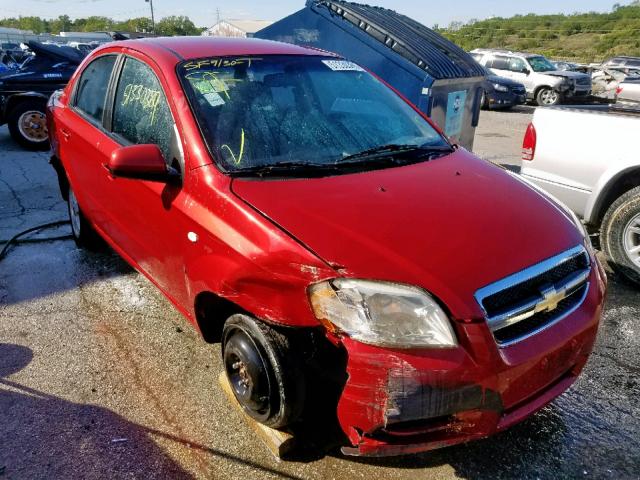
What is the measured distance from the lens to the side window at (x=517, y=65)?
17688mm

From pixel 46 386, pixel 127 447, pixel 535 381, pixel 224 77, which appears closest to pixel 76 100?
pixel 224 77

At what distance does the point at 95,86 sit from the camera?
3.73 meters

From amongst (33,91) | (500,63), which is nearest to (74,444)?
(33,91)

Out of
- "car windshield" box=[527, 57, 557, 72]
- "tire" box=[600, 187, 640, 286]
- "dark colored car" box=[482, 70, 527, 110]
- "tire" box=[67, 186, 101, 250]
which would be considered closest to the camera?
"tire" box=[600, 187, 640, 286]

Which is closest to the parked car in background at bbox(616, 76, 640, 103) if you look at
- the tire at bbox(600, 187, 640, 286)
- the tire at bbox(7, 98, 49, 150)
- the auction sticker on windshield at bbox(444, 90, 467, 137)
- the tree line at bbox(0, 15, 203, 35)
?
the auction sticker on windshield at bbox(444, 90, 467, 137)

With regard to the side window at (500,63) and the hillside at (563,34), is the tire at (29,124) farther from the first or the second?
the hillside at (563,34)

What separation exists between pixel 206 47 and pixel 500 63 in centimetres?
1753

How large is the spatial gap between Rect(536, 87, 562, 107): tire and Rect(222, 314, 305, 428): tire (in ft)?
56.7

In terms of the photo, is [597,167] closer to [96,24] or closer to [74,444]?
[74,444]

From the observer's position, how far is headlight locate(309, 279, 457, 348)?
182cm

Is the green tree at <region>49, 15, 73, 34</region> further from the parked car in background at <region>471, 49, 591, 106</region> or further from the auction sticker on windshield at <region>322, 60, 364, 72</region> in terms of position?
the auction sticker on windshield at <region>322, 60, 364, 72</region>

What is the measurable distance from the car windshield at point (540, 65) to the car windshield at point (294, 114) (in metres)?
16.6

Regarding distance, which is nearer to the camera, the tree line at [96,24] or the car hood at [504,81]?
the car hood at [504,81]

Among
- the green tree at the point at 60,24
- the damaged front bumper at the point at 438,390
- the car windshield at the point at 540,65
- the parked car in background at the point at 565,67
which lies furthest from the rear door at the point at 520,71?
the green tree at the point at 60,24
